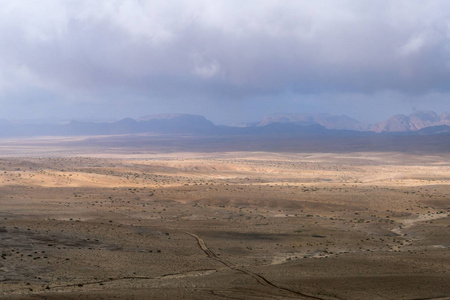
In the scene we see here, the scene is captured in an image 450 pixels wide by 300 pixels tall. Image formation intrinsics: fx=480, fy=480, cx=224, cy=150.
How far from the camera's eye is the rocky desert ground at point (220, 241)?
54.5 feet

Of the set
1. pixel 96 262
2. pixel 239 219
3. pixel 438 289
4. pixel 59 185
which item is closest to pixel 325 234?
pixel 239 219

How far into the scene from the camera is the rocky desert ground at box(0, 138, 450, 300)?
54.5 feet

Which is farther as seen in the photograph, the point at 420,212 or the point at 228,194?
the point at 228,194

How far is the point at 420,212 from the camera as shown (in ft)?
124

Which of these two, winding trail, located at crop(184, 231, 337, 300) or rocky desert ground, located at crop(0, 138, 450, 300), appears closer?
winding trail, located at crop(184, 231, 337, 300)

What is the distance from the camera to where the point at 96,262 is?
1975cm

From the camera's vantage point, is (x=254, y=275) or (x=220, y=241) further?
(x=220, y=241)

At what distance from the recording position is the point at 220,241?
25.8 metres

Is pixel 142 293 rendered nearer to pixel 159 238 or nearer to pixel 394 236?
pixel 159 238

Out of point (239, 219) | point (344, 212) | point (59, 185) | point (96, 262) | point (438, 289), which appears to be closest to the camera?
point (438, 289)

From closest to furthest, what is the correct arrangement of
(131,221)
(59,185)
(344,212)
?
1. (131,221)
2. (344,212)
3. (59,185)

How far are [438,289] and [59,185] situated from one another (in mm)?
40079

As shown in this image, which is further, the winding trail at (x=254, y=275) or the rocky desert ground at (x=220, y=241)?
the rocky desert ground at (x=220, y=241)

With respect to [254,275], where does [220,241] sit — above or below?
below
